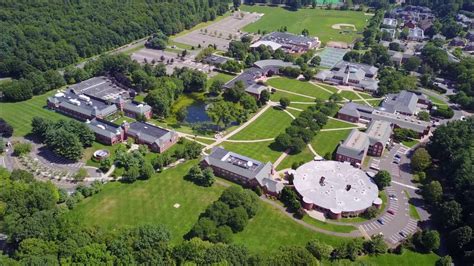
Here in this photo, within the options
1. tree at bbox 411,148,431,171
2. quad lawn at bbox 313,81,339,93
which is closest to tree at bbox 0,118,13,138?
quad lawn at bbox 313,81,339,93

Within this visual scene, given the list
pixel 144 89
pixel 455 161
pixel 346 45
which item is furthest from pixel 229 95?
pixel 346 45

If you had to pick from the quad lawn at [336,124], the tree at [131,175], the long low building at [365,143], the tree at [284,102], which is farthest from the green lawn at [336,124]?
the tree at [131,175]

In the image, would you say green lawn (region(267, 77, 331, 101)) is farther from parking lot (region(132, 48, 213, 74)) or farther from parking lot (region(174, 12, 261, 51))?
parking lot (region(174, 12, 261, 51))

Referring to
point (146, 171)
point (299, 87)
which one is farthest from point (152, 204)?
point (299, 87)

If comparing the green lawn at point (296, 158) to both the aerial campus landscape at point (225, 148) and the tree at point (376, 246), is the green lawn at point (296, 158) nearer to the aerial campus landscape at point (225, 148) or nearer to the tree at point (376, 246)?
the aerial campus landscape at point (225, 148)

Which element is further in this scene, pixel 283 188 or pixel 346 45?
pixel 346 45

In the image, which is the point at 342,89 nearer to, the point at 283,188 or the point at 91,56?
the point at 283,188

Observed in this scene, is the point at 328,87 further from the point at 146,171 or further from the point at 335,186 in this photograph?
the point at 146,171
